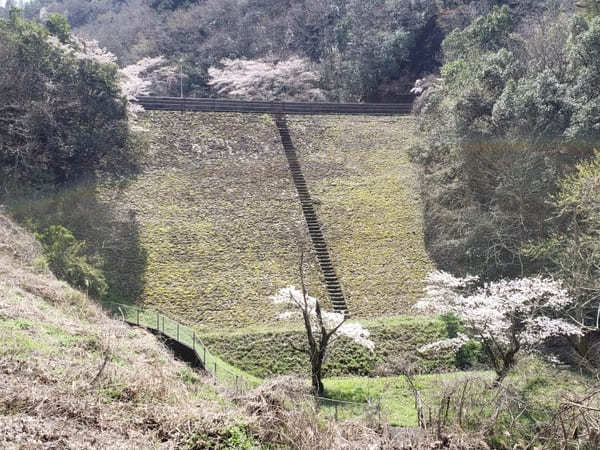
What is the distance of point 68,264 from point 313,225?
8326mm

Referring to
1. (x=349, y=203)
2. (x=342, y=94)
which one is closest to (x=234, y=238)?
(x=349, y=203)

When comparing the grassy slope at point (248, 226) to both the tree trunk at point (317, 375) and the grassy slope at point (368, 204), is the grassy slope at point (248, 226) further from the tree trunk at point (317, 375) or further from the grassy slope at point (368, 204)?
the tree trunk at point (317, 375)

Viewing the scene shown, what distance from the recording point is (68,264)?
48.9ft

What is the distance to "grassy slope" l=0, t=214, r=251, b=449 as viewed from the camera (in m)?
7.02

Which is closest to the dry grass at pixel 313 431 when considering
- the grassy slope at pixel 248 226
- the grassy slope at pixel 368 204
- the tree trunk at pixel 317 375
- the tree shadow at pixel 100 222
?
the tree trunk at pixel 317 375

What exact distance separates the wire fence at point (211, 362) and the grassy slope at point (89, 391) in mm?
1650

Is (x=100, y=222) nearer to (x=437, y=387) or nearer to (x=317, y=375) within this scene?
(x=317, y=375)

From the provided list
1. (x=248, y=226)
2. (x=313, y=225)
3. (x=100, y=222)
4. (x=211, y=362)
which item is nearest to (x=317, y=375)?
(x=211, y=362)

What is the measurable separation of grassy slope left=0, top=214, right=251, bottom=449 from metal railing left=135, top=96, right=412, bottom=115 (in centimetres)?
1521

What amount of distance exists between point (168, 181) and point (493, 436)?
15226 millimetres

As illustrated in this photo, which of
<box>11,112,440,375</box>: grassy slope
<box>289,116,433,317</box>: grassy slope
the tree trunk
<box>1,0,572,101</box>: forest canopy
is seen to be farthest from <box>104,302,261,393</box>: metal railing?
<box>1,0,572,101</box>: forest canopy

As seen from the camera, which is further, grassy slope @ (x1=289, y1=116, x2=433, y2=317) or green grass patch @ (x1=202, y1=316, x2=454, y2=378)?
grassy slope @ (x1=289, y1=116, x2=433, y2=317)

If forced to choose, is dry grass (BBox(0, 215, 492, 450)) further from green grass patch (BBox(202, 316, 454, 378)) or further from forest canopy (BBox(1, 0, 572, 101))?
forest canopy (BBox(1, 0, 572, 101))

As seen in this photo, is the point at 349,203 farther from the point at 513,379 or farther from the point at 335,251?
the point at 513,379
